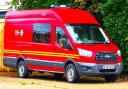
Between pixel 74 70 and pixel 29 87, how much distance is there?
2.42m

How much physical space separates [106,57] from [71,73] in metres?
1.39

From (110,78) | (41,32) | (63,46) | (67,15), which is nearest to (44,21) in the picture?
(41,32)

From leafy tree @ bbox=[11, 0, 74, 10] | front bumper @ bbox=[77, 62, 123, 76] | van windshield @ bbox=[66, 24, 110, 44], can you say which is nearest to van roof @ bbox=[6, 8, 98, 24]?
van windshield @ bbox=[66, 24, 110, 44]

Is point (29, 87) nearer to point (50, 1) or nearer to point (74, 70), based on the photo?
point (74, 70)

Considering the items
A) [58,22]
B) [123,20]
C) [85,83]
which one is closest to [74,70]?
[85,83]

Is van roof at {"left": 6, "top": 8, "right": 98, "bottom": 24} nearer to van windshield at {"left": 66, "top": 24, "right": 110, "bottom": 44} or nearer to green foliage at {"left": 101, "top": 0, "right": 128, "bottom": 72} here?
van windshield at {"left": 66, "top": 24, "right": 110, "bottom": 44}

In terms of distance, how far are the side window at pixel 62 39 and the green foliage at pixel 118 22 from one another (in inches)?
108

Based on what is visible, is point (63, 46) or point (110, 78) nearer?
point (63, 46)

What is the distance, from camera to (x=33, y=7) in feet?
88.7

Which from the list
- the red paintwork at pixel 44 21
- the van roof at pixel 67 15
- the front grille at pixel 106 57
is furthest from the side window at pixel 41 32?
the front grille at pixel 106 57

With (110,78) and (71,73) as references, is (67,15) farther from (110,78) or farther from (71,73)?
(110,78)

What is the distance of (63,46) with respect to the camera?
70.4 ft

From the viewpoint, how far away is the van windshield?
2136 centimetres

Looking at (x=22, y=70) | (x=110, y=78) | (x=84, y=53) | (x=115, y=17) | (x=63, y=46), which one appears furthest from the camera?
(x=22, y=70)
